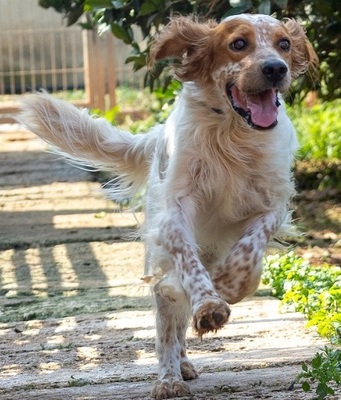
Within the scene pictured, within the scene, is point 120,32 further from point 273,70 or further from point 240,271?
point 240,271

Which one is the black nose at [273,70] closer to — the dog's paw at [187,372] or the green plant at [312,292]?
the green plant at [312,292]

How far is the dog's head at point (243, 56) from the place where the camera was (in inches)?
168

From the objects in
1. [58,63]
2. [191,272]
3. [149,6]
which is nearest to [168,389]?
[191,272]

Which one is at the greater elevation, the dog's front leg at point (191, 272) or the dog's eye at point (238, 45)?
the dog's eye at point (238, 45)

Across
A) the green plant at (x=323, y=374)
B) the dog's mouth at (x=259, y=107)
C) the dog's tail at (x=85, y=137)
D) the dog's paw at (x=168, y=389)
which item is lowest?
the dog's paw at (x=168, y=389)

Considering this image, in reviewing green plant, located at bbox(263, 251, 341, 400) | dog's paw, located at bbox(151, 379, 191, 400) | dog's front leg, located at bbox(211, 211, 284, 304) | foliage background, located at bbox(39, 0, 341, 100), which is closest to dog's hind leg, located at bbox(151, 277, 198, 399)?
dog's paw, located at bbox(151, 379, 191, 400)

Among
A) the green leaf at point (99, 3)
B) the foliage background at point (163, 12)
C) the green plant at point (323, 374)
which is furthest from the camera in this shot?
the green leaf at point (99, 3)

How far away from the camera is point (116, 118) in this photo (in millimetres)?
13523

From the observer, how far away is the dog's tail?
5348mm

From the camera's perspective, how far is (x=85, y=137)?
213 inches

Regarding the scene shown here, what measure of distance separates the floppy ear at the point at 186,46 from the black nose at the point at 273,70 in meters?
0.39

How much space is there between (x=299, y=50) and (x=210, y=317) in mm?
1469

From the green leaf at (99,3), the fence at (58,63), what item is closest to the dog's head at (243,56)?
the green leaf at (99,3)

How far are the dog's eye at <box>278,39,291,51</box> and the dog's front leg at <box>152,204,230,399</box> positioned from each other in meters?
0.79
